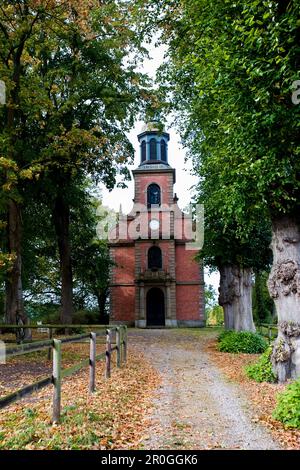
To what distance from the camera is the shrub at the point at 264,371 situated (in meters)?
8.98

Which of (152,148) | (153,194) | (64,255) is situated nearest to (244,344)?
(64,255)

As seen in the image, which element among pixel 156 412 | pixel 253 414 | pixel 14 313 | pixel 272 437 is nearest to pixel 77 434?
pixel 156 412

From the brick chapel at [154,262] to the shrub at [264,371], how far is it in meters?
22.2

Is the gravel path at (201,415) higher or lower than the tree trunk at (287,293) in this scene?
lower

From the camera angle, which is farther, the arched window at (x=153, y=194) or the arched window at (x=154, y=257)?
the arched window at (x=153, y=194)

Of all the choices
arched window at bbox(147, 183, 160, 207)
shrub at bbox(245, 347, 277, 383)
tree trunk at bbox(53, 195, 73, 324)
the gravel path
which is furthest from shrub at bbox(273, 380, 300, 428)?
arched window at bbox(147, 183, 160, 207)

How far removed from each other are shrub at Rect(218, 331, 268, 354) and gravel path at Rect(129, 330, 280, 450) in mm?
3954

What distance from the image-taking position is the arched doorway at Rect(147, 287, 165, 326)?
1286 inches

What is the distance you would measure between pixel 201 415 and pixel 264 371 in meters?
3.43

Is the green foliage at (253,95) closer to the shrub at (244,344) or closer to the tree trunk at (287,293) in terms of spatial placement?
the tree trunk at (287,293)

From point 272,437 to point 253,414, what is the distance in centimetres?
119

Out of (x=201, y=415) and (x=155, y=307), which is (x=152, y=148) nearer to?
(x=155, y=307)

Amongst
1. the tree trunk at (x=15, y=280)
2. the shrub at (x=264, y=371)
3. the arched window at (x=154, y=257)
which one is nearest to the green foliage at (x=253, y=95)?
the shrub at (x=264, y=371)

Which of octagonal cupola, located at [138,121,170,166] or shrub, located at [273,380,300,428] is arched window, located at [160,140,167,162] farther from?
shrub, located at [273,380,300,428]
